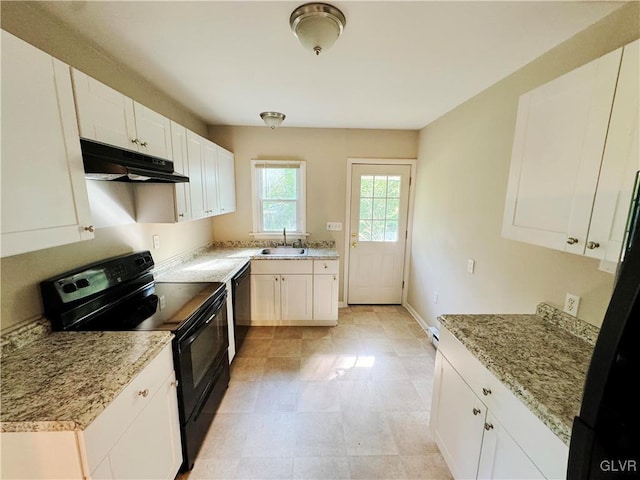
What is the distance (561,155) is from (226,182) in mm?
3025

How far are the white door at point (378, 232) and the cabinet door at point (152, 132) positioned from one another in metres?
2.32

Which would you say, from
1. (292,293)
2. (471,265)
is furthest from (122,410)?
(471,265)

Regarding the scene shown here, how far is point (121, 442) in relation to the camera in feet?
3.28

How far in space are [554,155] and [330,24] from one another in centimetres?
119

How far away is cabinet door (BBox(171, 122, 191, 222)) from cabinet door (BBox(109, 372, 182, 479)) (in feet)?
4.07

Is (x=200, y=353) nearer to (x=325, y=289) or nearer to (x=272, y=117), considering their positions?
(x=325, y=289)

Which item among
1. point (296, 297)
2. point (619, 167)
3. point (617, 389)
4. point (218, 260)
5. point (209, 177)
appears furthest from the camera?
point (296, 297)

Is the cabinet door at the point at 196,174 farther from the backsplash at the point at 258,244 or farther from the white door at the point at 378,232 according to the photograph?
the white door at the point at 378,232

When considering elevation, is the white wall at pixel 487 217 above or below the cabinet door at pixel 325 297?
above

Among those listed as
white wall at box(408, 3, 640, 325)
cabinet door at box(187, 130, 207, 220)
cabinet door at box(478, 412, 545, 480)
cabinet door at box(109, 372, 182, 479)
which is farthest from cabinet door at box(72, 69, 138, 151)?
white wall at box(408, 3, 640, 325)

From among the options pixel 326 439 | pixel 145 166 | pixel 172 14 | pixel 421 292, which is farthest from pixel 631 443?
pixel 421 292

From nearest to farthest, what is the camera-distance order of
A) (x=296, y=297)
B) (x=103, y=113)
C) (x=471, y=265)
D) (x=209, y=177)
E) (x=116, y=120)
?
(x=103, y=113) < (x=116, y=120) < (x=471, y=265) < (x=209, y=177) < (x=296, y=297)

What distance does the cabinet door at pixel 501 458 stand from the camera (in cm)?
96

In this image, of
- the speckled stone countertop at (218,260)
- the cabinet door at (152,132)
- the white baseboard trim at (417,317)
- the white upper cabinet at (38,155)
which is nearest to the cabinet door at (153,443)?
the white upper cabinet at (38,155)
